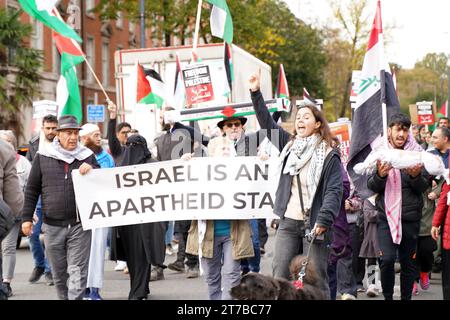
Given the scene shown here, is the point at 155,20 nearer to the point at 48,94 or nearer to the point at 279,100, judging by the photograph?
the point at 48,94

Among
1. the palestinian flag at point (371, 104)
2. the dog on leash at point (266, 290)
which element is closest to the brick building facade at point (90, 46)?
the palestinian flag at point (371, 104)

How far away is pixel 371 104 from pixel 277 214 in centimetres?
171

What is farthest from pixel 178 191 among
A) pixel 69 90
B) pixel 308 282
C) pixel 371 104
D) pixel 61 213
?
pixel 308 282

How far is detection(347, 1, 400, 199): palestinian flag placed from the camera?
815cm

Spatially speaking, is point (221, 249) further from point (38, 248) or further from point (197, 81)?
point (197, 81)

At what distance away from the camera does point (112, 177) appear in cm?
912

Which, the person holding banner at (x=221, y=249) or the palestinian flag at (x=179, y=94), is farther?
the palestinian flag at (x=179, y=94)

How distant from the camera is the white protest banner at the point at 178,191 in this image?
28.4ft

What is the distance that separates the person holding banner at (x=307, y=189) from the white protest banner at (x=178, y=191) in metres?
1.29

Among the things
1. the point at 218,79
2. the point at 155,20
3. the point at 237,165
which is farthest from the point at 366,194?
the point at 155,20

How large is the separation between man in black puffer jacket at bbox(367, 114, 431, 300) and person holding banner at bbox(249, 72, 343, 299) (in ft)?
2.70

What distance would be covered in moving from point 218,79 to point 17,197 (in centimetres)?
1109

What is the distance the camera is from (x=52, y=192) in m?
8.32

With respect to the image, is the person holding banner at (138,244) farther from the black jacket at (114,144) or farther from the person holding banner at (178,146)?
the person holding banner at (178,146)
